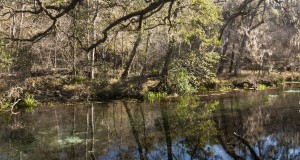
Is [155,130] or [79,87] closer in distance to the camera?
[155,130]

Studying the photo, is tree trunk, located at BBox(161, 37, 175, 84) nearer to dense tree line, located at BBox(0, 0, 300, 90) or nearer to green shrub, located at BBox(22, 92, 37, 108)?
dense tree line, located at BBox(0, 0, 300, 90)

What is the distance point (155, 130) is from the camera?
539 inches

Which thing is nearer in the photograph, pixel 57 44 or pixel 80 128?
pixel 80 128

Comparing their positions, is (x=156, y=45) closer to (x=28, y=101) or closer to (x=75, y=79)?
(x=75, y=79)

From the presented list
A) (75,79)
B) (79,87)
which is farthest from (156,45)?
(79,87)

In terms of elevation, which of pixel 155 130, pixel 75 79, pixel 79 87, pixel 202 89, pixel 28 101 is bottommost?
pixel 155 130

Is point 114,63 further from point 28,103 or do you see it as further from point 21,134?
point 21,134

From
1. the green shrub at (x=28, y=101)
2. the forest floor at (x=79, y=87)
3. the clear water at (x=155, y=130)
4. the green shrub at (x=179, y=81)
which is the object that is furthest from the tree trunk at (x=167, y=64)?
the green shrub at (x=28, y=101)

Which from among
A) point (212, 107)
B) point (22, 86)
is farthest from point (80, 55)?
point (212, 107)

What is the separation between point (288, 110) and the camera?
16.8m

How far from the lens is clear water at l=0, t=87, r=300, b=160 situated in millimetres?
10812

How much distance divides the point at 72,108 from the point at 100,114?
2.49 metres

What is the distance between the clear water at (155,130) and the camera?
35.5 feet

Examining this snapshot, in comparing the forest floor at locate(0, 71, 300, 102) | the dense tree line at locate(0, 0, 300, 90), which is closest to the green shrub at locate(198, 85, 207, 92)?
the forest floor at locate(0, 71, 300, 102)
